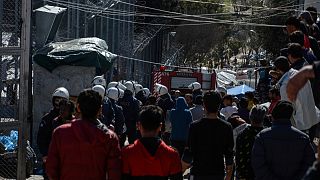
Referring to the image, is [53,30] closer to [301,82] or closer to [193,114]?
[193,114]

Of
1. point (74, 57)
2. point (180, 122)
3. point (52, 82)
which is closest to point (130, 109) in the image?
point (74, 57)

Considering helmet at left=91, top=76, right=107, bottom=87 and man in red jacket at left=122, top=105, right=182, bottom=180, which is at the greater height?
man in red jacket at left=122, top=105, right=182, bottom=180

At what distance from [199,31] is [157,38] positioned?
7.61m

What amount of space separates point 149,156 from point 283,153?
50.4 inches

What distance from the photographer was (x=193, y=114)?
13172 millimetres

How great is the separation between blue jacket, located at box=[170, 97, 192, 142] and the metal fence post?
3.72 metres

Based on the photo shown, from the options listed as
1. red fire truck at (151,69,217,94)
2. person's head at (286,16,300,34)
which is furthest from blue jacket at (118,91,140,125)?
red fire truck at (151,69,217,94)

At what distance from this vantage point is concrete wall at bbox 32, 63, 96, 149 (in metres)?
16.3

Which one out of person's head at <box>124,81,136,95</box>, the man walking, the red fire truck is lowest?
the red fire truck

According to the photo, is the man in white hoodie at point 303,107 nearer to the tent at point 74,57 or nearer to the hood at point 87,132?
the hood at point 87,132

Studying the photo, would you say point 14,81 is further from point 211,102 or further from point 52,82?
point 52,82

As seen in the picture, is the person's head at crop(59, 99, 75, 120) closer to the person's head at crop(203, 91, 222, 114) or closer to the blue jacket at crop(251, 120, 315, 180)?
the person's head at crop(203, 91, 222, 114)

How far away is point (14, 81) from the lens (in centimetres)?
1009

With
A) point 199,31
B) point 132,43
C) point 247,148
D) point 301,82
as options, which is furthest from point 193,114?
point 199,31
